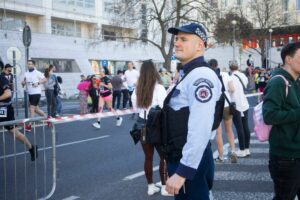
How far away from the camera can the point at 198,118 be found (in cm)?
253

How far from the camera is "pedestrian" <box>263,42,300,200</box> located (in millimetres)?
3309

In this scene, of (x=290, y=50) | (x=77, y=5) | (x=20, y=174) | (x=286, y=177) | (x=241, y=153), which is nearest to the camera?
(x=286, y=177)

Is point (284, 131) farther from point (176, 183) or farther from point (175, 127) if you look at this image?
point (176, 183)

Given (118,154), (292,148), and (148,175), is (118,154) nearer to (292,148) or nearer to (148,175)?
(148,175)

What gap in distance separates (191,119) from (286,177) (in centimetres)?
127

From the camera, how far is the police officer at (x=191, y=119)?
254 centimetres

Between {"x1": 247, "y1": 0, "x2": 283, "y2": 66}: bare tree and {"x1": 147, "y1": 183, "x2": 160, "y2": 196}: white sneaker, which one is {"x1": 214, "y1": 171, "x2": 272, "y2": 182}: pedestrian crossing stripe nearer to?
{"x1": 147, "y1": 183, "x2": 160, "y2": 196}: white sneaker

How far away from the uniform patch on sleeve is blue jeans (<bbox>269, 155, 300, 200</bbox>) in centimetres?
119

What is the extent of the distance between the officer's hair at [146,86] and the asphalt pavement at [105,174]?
4.10 ft

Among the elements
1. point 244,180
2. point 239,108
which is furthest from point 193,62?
point 239,108

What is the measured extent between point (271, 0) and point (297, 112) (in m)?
55.4

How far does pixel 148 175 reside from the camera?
5660 mm

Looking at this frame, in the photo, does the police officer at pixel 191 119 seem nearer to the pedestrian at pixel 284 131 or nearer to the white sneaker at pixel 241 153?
the pedestrian at pixel 284 131

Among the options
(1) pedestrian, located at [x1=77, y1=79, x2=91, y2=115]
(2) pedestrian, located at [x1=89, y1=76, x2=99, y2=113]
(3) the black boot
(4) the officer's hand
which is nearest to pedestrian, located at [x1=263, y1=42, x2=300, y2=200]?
(4) the officer's hand
